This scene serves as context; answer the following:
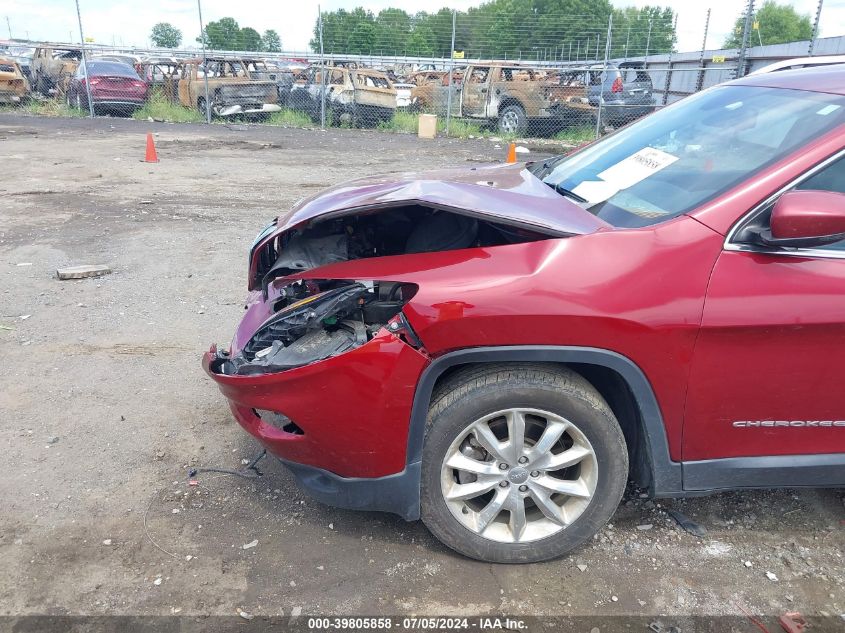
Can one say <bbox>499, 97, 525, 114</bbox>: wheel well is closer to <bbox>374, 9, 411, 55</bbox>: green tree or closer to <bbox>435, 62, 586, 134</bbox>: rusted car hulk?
<bbox>435, 62, 586, 134</bbox>: rusted car hulk

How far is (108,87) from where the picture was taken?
62.3 ft

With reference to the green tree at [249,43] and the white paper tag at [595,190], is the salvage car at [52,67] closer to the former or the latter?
the green tree at [249,43]

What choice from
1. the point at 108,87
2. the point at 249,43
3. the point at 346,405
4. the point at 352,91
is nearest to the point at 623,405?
the point at 346,405

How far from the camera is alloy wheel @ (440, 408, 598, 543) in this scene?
255 cm

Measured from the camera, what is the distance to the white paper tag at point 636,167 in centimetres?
294

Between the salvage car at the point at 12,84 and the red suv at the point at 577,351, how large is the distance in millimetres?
21004

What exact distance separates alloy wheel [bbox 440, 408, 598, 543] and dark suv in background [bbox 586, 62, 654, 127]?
15612 millimetres

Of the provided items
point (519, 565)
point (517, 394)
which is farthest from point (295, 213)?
point (519, 565)

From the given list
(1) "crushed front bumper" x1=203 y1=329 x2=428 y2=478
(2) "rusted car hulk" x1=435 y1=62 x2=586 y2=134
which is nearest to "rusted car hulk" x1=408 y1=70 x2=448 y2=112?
(2) "rusted car hulk" x1=435 y1=62 x2=586 y2=134

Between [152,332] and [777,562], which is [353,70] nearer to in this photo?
[152,332]

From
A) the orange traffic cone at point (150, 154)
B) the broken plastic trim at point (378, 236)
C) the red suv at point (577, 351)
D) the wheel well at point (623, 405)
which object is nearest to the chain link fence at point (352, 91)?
the orange traffic cone at point (150, 154)

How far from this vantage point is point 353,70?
18.6 m

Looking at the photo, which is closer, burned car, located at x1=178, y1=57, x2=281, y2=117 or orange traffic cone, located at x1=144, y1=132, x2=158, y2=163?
orange traffic cone, located at x1=144, y1=132, x2=158, y2=163

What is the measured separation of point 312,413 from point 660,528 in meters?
1.63
